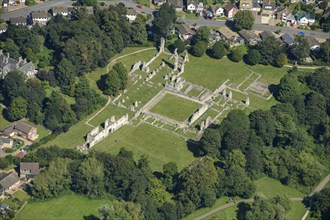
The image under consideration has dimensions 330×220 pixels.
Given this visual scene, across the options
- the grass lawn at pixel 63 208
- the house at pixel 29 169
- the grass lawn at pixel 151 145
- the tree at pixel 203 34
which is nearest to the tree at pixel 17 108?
the grass lawn at pixel 151 145

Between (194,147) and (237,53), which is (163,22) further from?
(194,147)

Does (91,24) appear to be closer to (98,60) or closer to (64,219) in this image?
(98,60)

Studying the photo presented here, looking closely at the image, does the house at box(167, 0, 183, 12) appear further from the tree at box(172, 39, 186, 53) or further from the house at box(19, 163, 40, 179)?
the house at box(19, 163, 40, 179)

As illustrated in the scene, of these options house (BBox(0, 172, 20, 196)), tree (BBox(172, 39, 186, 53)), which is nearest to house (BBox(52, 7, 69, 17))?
tree (BBox(172, 39, 186, 53))

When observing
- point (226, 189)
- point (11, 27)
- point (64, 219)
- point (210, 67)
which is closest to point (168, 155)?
point (226, 189)

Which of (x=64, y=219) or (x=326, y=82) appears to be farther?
(x=326, y=82)
